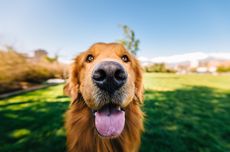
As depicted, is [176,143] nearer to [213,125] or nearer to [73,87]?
[213,125]

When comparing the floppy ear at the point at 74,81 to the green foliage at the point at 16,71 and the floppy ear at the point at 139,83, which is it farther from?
the green foliage at the point at 16,71

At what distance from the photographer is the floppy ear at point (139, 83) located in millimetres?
2785

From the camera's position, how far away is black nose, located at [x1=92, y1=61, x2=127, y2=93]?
5.77 ft

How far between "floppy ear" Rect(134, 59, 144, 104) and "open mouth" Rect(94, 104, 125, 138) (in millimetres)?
737

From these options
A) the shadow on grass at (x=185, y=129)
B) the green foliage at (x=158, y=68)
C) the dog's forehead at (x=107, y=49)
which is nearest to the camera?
the dog's forehead at (x=107, y=49)

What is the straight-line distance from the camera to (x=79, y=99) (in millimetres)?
2625

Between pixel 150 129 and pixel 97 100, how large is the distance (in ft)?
7.98

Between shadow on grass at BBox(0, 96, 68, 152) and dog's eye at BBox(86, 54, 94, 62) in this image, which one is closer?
dog's eye at BBox(86, 54, 94, 62)

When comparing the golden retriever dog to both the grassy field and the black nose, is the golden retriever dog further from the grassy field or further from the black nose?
the grassy field

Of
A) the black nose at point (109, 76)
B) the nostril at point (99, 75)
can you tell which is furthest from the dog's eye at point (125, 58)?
the nostril at point (99, 75)

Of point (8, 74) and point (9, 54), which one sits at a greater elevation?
point (9, 54)

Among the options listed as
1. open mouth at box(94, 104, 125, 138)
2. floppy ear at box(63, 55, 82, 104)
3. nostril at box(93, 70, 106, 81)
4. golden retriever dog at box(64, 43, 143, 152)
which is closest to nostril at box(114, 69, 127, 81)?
golden retriever dog at box(64, 43, 143, 152)

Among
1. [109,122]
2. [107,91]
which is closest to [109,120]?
[109,122]

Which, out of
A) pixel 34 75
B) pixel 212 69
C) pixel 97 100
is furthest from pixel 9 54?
pixel 212 69
